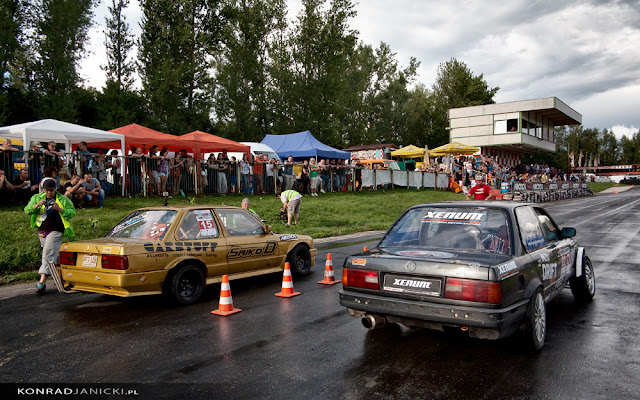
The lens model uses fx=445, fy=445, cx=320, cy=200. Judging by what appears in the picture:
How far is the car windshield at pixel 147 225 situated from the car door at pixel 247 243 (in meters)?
0.89

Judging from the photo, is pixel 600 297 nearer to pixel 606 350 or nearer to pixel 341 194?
pixel 606 350

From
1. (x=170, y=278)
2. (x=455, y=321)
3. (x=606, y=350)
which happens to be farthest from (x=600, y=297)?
(x=170, y=278)

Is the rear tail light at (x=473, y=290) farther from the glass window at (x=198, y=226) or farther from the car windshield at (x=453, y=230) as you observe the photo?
the glass window at (x=198, y=226)

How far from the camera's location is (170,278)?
6.03 meters

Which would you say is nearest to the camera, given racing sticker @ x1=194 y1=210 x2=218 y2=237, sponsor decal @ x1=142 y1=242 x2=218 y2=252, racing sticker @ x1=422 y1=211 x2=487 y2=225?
racing sticker @ x1=422 y1=211 x2=487 y2=225

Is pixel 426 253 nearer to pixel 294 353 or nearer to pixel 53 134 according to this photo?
pixel 294 353

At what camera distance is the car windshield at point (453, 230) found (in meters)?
4.39

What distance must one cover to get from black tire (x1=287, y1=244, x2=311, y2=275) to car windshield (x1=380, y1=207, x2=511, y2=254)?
3.16 m

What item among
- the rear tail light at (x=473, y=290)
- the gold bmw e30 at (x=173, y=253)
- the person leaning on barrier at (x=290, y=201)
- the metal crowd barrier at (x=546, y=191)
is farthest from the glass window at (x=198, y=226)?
the metal crowd barrier at (x=546, y=191)

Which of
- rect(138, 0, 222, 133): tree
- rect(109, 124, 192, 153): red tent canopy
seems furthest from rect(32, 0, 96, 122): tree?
rect(109, 124, 192, 153): red tent canopy

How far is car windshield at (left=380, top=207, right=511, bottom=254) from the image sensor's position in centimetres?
439

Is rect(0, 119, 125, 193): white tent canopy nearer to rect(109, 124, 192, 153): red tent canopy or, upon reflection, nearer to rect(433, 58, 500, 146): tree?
rect(109, 124, 192, 153): red tent canopy

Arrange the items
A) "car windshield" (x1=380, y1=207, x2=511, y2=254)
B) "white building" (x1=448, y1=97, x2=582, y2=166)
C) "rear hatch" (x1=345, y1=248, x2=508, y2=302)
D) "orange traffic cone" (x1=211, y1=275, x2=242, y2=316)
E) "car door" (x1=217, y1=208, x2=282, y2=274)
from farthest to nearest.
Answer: "white building" (x1=448, y1=97, x2=582, y2=166), "car door" (x1=217, y1=208, x2=282, y2=274), "orange traffic cone" (x1=211, y1=275, x2=242, y2=316), "car windshield" (x1=380, y1=207, x2=511, y2=254), "rear hatch" (x1=345, y1=248, x2=508, y2=302)

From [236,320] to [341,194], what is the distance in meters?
17.0
